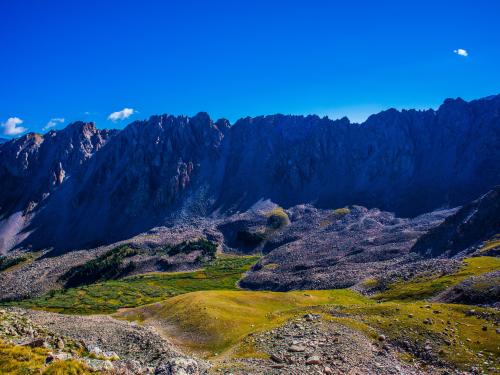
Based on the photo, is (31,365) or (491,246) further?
(491,246)

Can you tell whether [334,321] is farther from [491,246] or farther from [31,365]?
[491,246]

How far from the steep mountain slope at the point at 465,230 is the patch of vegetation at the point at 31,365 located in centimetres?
11860

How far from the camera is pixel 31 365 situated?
23.7 m

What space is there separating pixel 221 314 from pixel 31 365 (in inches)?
1748

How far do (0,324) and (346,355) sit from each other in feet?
99.7

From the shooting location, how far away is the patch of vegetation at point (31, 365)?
76.6 feet

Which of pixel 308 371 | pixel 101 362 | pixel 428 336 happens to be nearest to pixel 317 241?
pixel 428 336

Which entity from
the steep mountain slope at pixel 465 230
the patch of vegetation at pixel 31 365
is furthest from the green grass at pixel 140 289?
the patch of vegetation at pixel 31 365

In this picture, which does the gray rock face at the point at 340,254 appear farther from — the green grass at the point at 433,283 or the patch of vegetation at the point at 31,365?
the patch of vegetation at the point at 31,365

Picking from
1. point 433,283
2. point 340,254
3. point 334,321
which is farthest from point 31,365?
point 340,254

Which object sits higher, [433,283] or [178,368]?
[178,368]

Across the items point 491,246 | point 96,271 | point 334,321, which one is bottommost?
point 96,271

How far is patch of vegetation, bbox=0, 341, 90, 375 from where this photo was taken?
23359mm

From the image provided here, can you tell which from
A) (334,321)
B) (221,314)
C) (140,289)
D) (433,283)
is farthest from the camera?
(140,289)
